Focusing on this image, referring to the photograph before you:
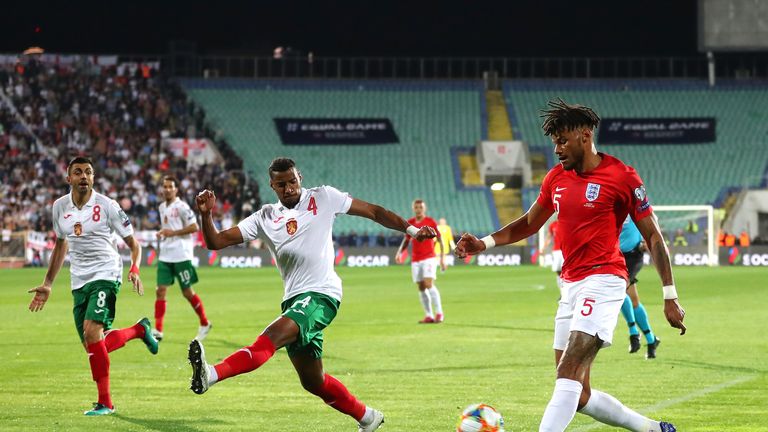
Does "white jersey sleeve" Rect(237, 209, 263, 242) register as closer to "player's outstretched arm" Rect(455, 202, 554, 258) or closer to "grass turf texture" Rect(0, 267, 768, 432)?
"player's outstretched arm" Rect(455, 202, 554, 258)

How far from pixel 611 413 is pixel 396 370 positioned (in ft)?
20.6

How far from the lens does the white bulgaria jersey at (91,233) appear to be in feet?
37.8

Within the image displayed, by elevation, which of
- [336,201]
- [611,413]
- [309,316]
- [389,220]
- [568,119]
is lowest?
[611,413]

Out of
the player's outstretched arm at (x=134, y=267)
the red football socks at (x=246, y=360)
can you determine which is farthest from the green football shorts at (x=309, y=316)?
the player's outstretched arm at (x=134, y=267)

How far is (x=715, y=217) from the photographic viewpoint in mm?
51688

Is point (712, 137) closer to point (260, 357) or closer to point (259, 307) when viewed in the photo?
point (259, 307)

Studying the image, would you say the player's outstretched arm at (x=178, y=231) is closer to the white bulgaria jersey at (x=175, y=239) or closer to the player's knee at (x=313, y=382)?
the white bulgaria jersey at (x=175, y=239)

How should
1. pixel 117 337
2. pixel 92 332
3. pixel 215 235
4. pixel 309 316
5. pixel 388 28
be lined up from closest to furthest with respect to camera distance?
pixel 309 316, pixel 215 235, pixel 92 332, pixel 117 337, pixel 388 28

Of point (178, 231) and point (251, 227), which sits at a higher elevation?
point (251, 227)

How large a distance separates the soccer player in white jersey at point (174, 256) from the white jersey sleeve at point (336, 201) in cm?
958

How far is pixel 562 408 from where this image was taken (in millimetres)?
7344

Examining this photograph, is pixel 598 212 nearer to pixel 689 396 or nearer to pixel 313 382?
pixel 313 382

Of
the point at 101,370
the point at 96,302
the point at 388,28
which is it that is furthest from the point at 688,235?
the point at 101,370

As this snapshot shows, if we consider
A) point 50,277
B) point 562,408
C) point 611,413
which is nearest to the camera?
point 562,408
